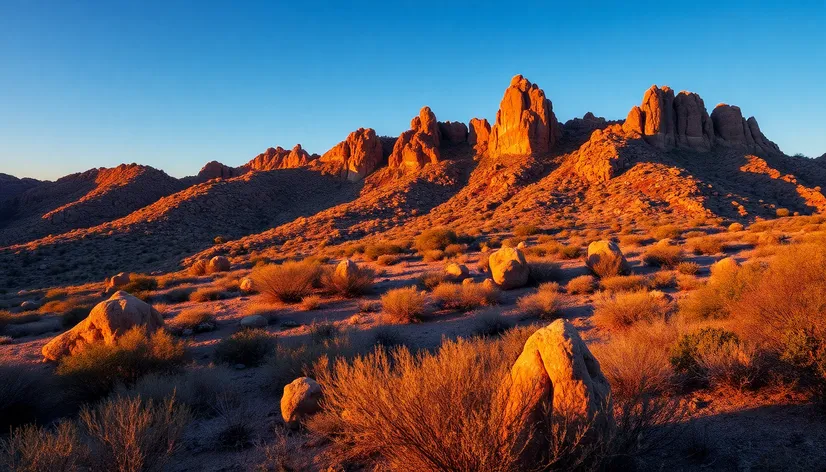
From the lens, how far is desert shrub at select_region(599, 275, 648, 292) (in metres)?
10.9

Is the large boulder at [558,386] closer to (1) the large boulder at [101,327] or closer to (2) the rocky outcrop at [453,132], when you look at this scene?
(1) the large boulder at [101,327]

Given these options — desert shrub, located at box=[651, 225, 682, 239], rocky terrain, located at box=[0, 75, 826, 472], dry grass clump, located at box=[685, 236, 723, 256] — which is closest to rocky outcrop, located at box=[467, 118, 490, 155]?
rocky terrain, located at box=[0, 75, 826, 472]

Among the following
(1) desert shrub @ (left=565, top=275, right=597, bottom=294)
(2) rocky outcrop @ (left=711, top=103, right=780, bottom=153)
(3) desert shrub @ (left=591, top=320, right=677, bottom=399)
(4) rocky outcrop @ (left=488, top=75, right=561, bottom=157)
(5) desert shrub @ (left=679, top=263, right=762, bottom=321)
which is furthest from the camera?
(4) rocky outcrop @ (left=488, top=75, right=561, bottom=157)

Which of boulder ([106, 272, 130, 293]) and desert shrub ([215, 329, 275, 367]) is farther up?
boulder ([106, 272, 130, 293])

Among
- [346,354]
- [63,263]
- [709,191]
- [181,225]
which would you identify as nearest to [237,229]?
[181,225]

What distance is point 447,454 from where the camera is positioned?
9.95ft

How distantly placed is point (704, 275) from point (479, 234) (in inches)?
541

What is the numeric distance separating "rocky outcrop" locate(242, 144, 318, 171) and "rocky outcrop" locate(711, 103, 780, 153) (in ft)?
177

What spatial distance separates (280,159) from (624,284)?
242 feet

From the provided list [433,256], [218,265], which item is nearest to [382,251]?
[433,256]

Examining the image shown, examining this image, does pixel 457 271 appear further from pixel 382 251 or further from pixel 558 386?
pixel 558 386

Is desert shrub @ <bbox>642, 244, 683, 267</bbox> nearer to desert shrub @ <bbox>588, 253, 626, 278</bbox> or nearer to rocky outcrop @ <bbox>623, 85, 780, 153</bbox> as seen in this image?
desert shrub @ <bbox>588, 253, 626, 278</bbox>

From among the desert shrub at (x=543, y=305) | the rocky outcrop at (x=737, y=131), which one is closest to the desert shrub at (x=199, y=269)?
the desert shrub at (x=543, y=305)

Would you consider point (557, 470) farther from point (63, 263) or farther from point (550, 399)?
point (63, 263)
